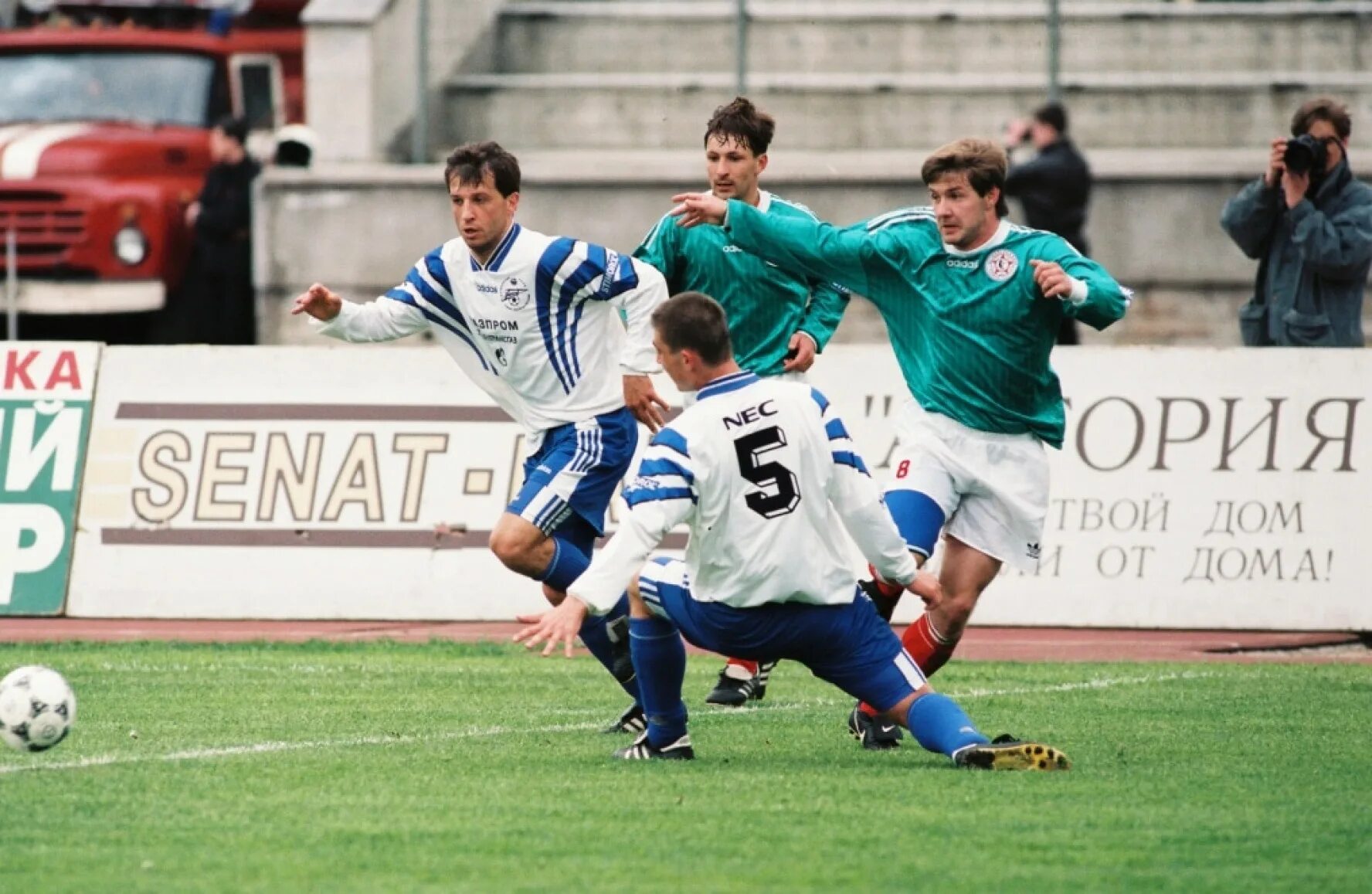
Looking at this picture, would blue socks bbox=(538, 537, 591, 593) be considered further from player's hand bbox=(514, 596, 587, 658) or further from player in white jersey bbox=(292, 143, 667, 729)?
player's hand bbox=(514, 596, 587, 658)

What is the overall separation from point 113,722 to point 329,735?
2.93 ft

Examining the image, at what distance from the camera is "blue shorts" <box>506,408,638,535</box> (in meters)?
9.30

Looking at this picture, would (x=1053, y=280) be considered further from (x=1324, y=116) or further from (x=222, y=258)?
(x=222, y=258)

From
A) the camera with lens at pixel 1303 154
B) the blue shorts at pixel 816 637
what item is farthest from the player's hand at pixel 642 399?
the camera with lens at pixel 1303 154

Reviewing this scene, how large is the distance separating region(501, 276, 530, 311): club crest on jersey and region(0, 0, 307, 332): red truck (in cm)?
1081

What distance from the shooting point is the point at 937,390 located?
8844mm

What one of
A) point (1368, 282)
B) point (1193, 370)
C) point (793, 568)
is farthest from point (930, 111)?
point (793, 568)

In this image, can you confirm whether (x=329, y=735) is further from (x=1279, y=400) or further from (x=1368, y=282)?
(x=1368, y=282)

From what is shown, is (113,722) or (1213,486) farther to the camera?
(1213,486)

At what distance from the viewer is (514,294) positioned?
30.7 feet

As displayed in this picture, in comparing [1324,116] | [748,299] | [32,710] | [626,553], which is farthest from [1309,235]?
[32,710]

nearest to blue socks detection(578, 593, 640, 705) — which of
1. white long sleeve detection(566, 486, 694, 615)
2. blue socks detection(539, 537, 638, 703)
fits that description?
blue socks detection(539, 537, 638, 703)

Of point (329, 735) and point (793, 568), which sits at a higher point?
point (793, 568)

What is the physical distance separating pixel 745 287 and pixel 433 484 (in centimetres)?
348
